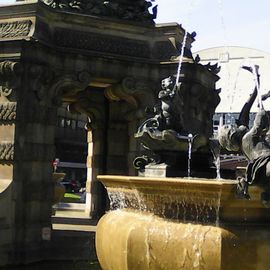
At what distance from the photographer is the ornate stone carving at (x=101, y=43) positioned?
537 inches

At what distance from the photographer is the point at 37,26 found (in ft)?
42.4

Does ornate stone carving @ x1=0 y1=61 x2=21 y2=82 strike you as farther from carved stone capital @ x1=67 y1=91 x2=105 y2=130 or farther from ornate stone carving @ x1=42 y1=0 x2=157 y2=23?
carved stone capital @ x1=67 y1=91 x2=105 y2=130

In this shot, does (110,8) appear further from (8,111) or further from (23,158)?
(23,158)

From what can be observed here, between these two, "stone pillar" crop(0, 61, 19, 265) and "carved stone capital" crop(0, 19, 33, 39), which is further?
"carved stone capital" crop(0, 19, 33, 39)

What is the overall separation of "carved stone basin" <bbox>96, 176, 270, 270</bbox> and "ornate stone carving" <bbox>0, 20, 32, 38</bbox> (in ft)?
22.9

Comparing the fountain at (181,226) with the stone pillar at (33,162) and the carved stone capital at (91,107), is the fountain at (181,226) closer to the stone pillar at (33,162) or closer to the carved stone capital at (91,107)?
the stone pillar at (33,162)

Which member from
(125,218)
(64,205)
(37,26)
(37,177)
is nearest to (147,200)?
(125,218)

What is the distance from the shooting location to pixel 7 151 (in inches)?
482

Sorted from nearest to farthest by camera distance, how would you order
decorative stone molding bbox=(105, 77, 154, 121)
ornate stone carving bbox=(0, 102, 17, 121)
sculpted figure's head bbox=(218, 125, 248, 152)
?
sculpted figure's head bbox=(218, 125, 248, 152), ornate stone carving bbox=(0, 102, 17, 121), decorative stone molding bbox=(105, 77, 154, 121)

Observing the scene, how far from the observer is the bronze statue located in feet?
18.3

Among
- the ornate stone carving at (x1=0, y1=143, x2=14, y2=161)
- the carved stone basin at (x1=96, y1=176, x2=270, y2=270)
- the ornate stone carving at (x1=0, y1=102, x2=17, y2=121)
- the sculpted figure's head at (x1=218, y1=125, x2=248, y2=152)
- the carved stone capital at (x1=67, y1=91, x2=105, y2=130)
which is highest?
the carved stone capital at (x1=67, y1=91, x2=105, y2=130)

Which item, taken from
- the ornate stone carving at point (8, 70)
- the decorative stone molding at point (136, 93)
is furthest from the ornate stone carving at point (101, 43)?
the ornate stone carving at point (8, 70)

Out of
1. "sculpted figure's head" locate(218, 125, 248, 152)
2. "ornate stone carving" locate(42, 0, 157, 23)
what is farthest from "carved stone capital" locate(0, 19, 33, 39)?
"sculpted figure's head" locate(218, 125, 248, 152)

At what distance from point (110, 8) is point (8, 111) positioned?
4.16 metres
